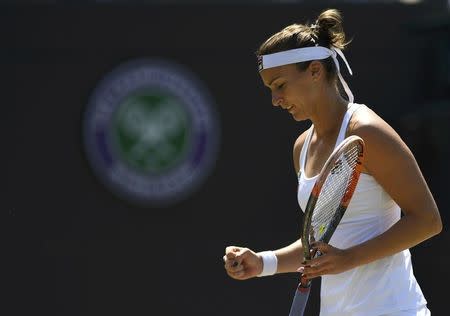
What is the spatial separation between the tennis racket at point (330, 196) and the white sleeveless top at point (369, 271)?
0.14 ft

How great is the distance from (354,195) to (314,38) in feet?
1.48

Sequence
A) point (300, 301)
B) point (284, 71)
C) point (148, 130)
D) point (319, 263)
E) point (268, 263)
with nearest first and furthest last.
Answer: point (319, 263) → point (300, 301) → point (284, 71) → point (268, 263) → point (148, 130)

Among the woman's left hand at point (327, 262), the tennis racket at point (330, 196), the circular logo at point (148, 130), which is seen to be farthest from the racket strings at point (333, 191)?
the circular logo at point (148, 130)

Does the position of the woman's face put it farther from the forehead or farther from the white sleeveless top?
the white sleeveless top

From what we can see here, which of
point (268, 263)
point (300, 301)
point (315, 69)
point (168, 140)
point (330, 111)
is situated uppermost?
point (168, 140)

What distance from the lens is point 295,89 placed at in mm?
2529

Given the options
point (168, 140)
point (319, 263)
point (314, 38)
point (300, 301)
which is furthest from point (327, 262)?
point (168, 140)

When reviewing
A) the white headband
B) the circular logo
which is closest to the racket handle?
the white headband

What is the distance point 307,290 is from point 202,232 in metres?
2.36

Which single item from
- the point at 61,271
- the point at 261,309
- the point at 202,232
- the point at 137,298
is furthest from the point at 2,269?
the point at 261,309

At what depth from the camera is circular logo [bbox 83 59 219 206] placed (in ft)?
15.4

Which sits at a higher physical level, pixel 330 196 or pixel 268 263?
pixel 330 196

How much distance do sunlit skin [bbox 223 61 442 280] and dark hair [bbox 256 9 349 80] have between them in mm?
42

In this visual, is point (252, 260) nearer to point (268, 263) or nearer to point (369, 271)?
point (268, 263)
